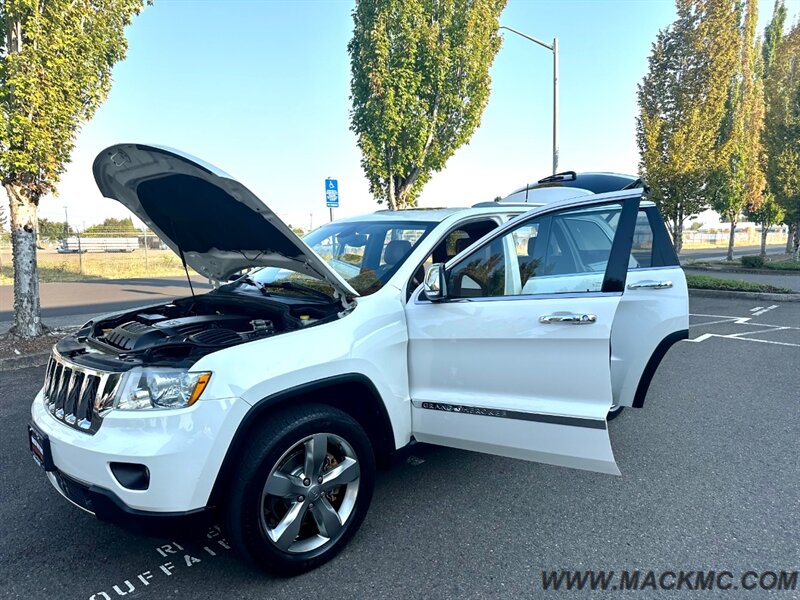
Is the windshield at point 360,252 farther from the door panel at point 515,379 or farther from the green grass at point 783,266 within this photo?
the green grass at point 783,266

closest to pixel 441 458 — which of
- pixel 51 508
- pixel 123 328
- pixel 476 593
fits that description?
pixel 476 593

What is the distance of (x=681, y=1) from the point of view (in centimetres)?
1443

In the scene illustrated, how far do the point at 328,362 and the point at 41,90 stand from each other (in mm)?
6417

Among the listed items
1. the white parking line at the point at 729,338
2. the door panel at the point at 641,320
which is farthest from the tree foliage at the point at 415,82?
the door panel at the point at 641,320

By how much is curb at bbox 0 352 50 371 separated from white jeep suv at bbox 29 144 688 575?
4300 mm

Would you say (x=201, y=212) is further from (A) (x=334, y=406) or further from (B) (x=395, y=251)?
(A) (x=334, y=406)

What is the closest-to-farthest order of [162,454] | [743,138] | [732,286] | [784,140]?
1. [162,454]
2. [732,286]
3. [784,140]
4. [743,138]

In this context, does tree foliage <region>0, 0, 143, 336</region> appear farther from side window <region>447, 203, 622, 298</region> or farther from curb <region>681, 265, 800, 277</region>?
curb <region>681, 265, 800, 277</region>

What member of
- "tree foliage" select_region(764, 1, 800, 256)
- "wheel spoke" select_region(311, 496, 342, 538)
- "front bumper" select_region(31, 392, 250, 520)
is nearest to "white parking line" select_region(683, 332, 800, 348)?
"wheel spoke" select_region(311, 496, 342, 538)

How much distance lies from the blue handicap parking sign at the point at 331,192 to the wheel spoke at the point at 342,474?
9063mm

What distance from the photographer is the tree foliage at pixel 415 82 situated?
10.1 m

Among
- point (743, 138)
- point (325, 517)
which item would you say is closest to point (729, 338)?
point (325, 517)

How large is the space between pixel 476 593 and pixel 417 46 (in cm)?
1042

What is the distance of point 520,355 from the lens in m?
2.68
